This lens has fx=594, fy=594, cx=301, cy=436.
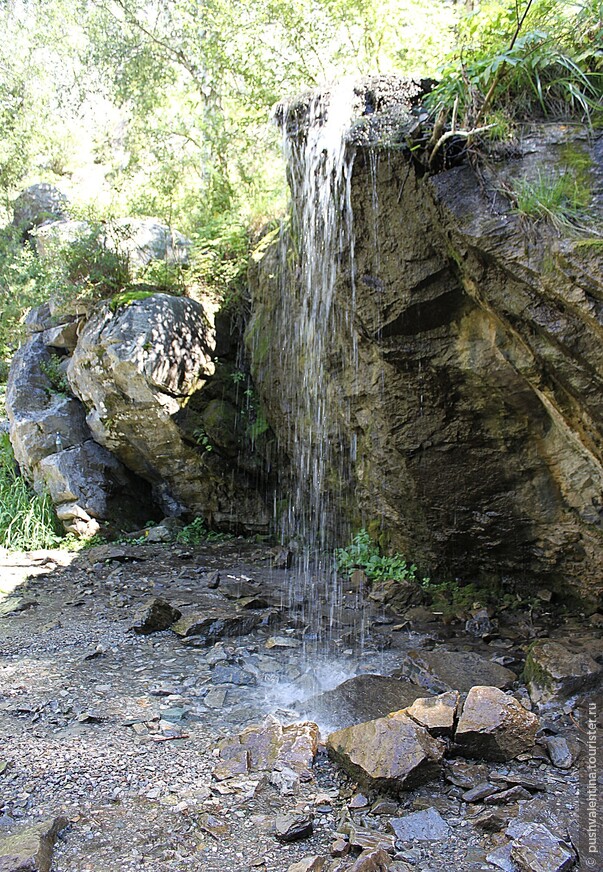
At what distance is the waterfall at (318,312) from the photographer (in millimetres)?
4693

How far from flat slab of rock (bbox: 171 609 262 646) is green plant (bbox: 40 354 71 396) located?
217 inches

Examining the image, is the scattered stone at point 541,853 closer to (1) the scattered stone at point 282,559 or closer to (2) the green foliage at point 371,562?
(2) the green foliage at point 371,562

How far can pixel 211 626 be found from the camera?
4.68 metres

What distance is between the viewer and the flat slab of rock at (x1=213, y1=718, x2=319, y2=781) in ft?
9.32

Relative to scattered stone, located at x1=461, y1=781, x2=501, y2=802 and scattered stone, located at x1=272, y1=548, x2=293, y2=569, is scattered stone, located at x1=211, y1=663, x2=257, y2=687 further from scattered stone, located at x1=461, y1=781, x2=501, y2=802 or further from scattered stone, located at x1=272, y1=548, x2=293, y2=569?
scattered stone, located at x1=272, y1=548, x2=293, y2=569

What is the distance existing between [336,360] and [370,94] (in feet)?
7.72

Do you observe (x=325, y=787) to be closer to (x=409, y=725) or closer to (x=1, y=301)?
(x=409, y=725)

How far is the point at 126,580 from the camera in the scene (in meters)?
6.22

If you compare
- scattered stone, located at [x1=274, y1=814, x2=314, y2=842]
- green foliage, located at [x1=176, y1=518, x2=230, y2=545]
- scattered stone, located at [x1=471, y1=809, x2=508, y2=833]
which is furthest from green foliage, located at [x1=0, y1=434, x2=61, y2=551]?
scattered stone, located at [x1=471, y1=809, x2=508, y2=833]

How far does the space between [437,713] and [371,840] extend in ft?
2.54

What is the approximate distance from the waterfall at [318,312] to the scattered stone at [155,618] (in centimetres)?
144

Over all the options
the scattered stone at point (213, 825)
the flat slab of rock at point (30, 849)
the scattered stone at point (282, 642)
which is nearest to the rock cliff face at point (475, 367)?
the scattered stone at point (282, 642)

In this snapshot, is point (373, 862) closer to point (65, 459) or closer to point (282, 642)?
point (282, 642)

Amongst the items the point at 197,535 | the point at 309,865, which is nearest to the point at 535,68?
the point at 309,865
